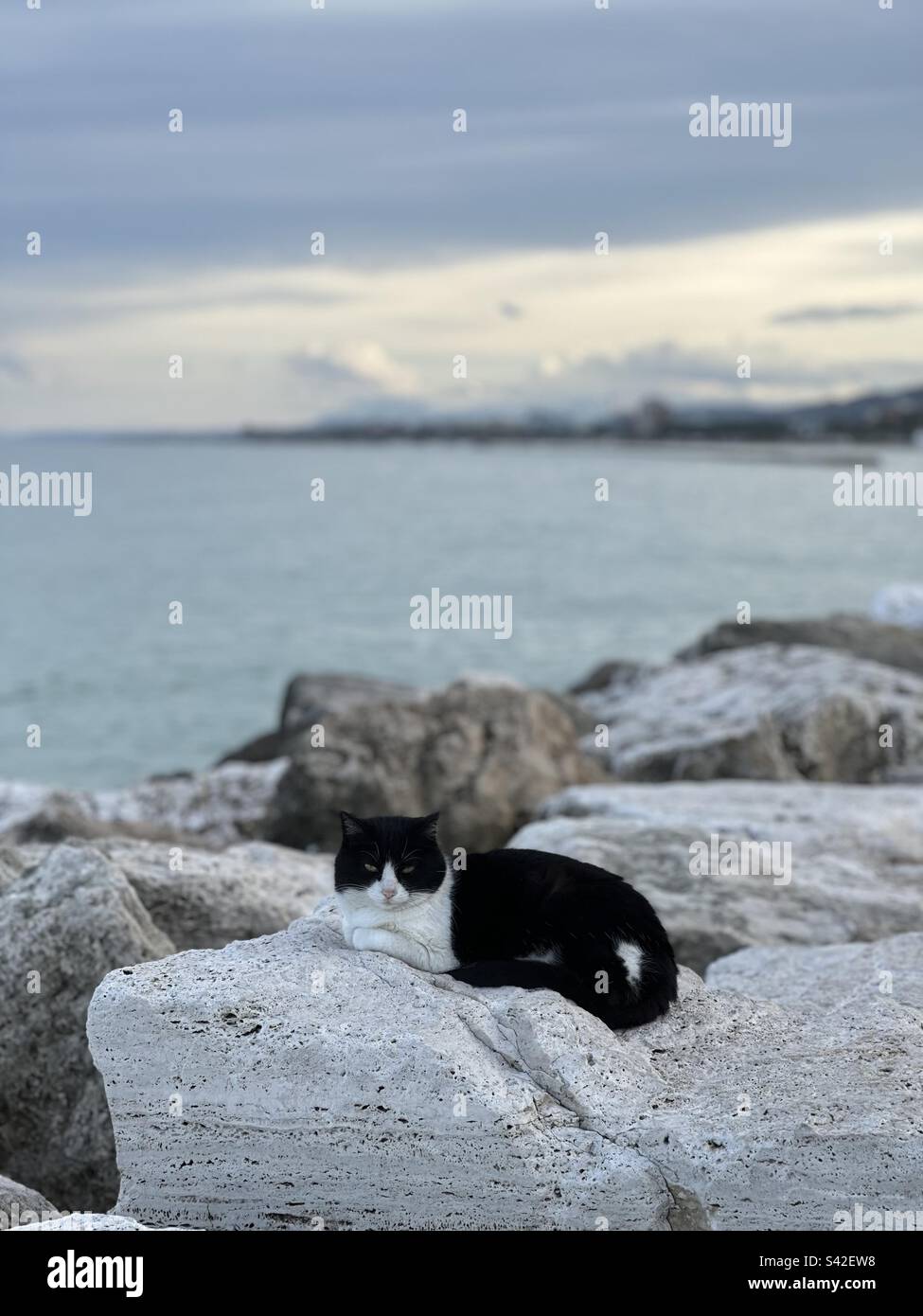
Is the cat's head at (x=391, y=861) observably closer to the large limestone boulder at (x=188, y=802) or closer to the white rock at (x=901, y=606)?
the large limestone boulder at (x=188, y=802)

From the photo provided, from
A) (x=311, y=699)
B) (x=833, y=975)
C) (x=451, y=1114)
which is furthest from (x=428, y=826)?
(x=311, y=699)

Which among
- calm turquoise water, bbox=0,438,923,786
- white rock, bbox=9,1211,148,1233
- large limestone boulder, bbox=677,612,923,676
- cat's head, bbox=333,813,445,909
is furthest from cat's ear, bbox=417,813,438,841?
calm turquoise water, bbox=0,438,923,786

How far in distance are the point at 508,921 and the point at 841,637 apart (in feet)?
53.2

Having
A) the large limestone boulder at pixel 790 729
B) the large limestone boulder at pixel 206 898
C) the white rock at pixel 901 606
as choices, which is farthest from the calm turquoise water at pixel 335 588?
the large limestone boulder at pixel 206 898

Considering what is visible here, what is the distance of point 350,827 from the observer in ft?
20.7

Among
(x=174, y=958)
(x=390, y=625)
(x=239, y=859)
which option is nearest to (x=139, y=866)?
(x=239, y=859)

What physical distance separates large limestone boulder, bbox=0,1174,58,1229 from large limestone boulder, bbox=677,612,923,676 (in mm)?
16397

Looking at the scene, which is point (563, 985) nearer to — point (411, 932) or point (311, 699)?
point (411, 932)

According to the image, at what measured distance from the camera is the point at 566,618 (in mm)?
43312

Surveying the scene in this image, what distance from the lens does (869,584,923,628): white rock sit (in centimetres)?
2820

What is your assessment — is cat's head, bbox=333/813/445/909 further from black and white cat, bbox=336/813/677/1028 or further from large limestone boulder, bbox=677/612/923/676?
large limestone boulder, bbox=677/612/923/676

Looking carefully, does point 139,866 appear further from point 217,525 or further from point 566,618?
point 217,525

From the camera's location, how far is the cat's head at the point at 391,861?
6.21m

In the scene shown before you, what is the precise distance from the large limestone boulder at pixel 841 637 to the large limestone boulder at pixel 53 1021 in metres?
15.3
